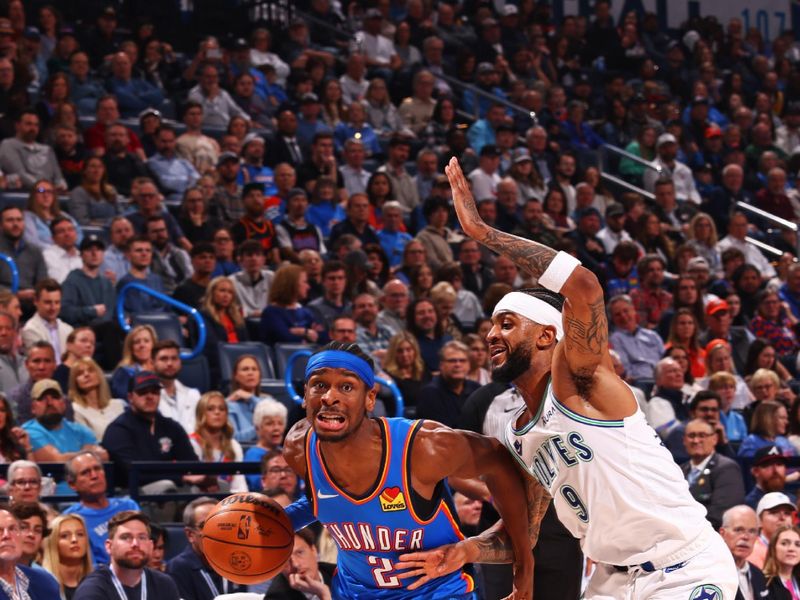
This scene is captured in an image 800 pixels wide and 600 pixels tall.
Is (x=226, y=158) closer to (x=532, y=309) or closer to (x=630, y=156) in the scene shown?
(x=630, y=156)

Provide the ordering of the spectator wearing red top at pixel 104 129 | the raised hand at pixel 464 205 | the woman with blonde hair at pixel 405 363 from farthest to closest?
the spectator wearing red top at pixel 104 129 < the woman with blonde hair at pixel 405 363 < the raised hand at pixel 464 205

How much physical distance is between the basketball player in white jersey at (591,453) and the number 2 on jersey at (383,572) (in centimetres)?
10

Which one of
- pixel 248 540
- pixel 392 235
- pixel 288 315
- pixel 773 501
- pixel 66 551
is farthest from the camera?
pixel 392 235

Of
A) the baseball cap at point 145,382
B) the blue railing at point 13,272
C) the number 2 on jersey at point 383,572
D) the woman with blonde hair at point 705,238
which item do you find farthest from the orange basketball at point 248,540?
the woman with blonde hair at point 705,238

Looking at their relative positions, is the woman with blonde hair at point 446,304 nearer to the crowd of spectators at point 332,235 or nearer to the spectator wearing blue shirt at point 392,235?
the crowd of spectators at point 332,235

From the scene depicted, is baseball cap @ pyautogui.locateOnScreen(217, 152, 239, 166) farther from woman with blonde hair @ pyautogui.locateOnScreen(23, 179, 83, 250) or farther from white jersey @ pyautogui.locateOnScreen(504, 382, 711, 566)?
white jersey @ pyautogui.locateOnScreen(504, 382, 711, 566)

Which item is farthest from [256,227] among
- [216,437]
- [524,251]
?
[524,251]

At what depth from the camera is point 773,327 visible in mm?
13734

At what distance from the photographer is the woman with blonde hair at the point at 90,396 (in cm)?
930

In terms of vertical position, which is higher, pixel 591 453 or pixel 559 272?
pixel 559 272

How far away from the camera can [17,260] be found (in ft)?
35.3

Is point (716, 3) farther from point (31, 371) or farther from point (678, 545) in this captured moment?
point (678, 545)

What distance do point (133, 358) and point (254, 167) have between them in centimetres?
402

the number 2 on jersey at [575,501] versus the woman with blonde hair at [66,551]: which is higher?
the number 2 on jersey at [575,501]
